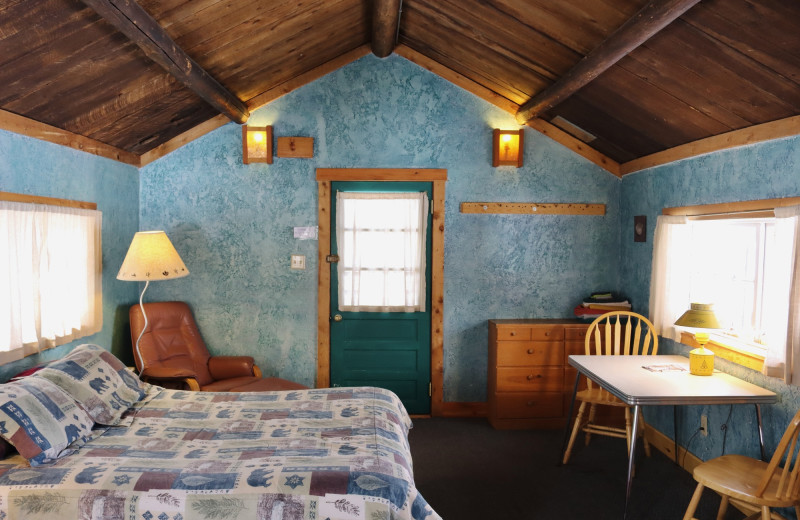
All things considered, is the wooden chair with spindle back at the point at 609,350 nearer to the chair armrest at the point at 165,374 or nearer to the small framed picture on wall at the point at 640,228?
the small framed picture on wall at the point at 640,228

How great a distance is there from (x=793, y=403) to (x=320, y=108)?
12.5ft

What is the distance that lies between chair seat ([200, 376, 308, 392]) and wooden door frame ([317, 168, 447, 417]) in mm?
635

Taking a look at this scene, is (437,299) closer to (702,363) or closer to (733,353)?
(702,363)

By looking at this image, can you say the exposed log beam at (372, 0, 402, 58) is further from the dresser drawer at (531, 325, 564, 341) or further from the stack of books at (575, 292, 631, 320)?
the stack of books at (575, 292, 631, 320)

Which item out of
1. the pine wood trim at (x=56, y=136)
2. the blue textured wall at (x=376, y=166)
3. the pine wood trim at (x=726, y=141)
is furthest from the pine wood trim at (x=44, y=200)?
the pine wood trim at (x=726, y=141)

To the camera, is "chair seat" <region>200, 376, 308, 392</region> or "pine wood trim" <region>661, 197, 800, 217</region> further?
"chair seat" <region>200, 376, 308, 392</region>

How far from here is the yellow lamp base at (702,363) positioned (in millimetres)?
3252

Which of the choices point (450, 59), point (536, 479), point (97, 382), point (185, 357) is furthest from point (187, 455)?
point (450, 59)

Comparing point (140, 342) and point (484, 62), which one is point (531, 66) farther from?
point (140, 342)

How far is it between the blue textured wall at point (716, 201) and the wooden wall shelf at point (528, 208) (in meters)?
0.33

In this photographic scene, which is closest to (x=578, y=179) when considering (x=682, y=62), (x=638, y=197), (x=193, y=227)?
(x=638, y=197)

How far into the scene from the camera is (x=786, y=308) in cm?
281

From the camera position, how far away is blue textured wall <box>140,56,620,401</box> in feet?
15.4

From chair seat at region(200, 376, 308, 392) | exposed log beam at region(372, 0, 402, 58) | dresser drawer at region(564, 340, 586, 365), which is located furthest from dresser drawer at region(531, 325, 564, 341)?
exposed log beam at region(372, 0, 402, 58)
